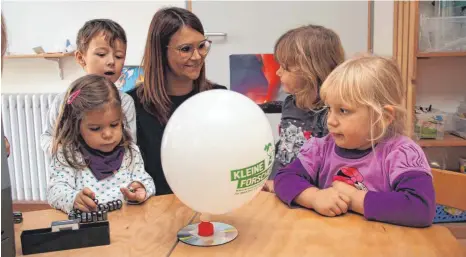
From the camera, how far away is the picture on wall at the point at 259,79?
3.18m

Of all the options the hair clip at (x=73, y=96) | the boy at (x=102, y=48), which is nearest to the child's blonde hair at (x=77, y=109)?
the hair clip at (x=73, y=96)

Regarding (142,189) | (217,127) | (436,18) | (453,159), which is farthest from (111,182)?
(453,159)

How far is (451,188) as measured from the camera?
1.43 m

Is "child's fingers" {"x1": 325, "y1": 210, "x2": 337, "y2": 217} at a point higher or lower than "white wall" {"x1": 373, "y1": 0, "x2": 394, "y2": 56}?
lower

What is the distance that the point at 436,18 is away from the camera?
2.76 metres

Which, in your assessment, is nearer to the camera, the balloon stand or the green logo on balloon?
the green logo on balloon

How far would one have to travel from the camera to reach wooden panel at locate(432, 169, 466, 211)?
139cm

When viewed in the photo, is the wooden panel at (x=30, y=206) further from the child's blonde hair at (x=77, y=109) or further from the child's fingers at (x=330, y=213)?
the child's fingers at (x=330, y=213)

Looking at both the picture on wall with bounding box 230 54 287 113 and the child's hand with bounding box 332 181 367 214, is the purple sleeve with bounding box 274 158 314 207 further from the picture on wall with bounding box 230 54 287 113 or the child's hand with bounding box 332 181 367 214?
the picture on wall with bounding box 230 54 287 113

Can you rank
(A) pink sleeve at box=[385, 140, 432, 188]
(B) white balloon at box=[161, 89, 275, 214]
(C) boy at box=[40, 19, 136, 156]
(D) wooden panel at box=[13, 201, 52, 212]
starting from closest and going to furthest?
(B) white balloon at box=[161, 89, 275, 214], (A) pink sleeve at box=[385, 140, 432, 188], (C) boy at box=[40, 19, 136, 156], (D) wooden panel at box=[13, 201, 52, 212]

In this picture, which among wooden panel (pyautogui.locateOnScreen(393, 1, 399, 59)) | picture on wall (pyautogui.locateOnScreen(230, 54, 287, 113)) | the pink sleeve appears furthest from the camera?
picture on wall (pyautogui.locateOnScreen(230, 54, 287, 113))

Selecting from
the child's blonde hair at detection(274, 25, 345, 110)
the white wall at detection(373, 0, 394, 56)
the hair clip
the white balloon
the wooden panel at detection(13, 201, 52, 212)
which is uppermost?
the white wall at detection(373, 0, 394, 56)

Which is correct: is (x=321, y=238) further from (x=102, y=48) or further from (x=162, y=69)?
(x=102, y=48)

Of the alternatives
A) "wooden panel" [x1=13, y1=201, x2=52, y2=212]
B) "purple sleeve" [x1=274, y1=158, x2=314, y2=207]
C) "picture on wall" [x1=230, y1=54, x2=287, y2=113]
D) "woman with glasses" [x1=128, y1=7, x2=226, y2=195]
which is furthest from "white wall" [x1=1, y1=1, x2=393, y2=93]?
"purple sleeve" [x1=274, y1=158, x2=314, y2=207]
